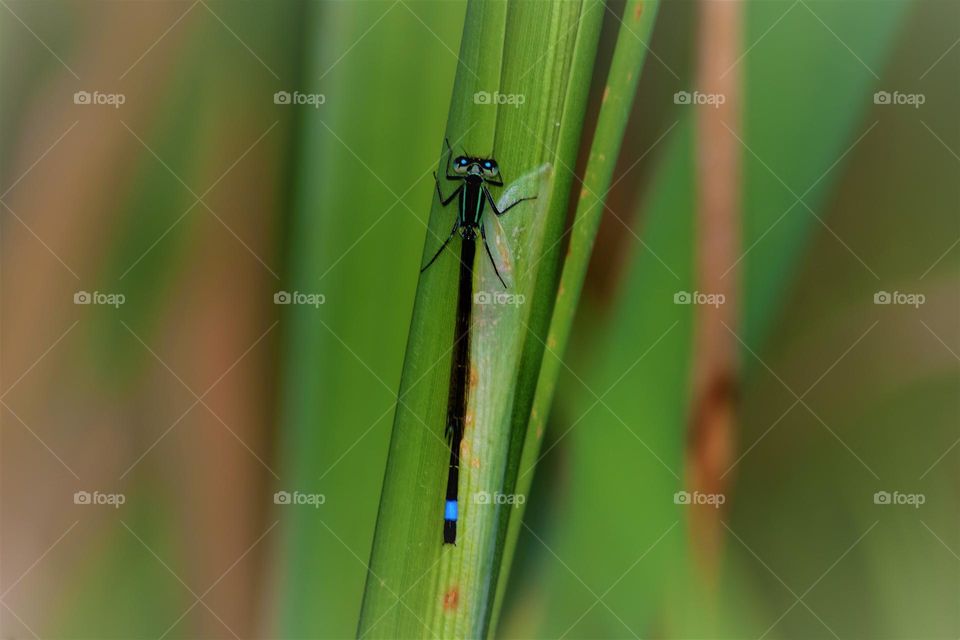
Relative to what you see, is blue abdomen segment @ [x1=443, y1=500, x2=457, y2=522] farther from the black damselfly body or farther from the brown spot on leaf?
the brown spot on leaf

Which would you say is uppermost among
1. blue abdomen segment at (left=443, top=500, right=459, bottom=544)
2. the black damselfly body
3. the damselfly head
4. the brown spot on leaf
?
the damselfly head

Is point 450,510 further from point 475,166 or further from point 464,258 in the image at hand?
point 475,166

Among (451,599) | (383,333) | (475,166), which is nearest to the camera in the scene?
(451,599)

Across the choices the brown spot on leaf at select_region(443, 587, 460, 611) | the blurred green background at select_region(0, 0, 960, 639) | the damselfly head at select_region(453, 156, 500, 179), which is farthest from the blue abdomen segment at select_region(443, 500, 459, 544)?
the damselfly head at select_region(453, 156, 500, 179)

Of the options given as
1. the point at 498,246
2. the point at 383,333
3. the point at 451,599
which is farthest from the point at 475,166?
the point at 451,599

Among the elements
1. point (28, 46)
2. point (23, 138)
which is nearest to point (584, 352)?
point (23, 138)

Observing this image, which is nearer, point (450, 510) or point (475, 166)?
point (450, 510)

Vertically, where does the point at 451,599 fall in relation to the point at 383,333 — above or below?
below
